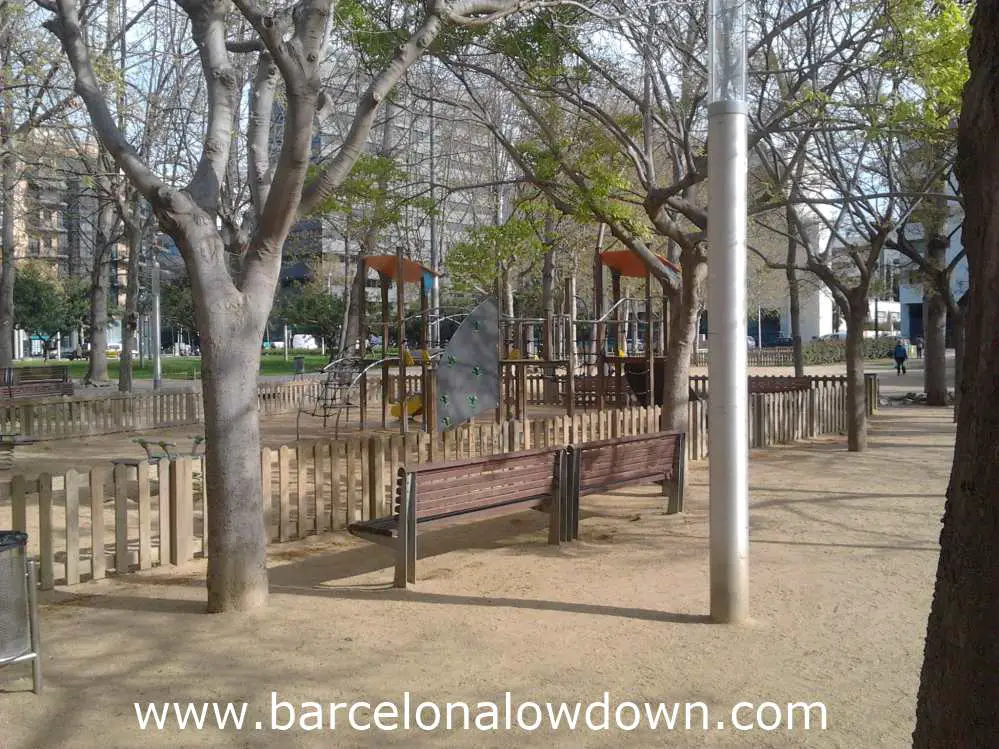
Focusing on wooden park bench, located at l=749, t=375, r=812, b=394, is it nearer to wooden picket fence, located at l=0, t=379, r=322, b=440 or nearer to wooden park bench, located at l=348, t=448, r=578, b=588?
wooden park bench, located at l=348, t=448, r=578, b=588

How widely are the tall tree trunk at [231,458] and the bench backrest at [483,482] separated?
1.31 m

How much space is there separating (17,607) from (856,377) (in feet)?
42.3

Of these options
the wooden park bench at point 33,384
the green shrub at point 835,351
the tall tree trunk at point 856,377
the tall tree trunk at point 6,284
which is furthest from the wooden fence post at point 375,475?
the green shrub at point 835,351

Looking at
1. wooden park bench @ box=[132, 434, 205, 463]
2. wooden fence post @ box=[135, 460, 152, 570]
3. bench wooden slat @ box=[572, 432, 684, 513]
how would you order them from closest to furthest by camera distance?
wooden fence post @ box=[135, 460, 152, 570] < bench wooden slat @ box=[572, 432, 684, 513] < wooden park bench @ box=[132, 434, 205, 463]

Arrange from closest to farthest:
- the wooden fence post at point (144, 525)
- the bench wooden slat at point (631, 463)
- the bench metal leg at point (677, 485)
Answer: the wooden fence post at point (144, 525) < the bench wooden slat at point (631, 463) < the bench metal leg at point (677, 485)

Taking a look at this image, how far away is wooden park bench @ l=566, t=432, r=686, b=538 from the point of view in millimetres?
8805

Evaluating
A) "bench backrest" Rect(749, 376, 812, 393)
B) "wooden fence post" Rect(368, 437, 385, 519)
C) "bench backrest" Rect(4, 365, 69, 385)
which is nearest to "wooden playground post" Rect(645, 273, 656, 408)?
"bench backrest" Rect(749, 376, 812, 393)

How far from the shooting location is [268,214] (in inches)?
247

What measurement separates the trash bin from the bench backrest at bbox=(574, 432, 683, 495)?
200 inches

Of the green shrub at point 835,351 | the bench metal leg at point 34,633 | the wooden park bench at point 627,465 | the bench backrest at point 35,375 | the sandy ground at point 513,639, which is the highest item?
the green shrub at point 835,351

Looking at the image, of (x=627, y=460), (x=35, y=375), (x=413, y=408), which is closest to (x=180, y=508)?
(x=627, y=460)

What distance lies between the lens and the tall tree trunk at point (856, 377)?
14805 mm

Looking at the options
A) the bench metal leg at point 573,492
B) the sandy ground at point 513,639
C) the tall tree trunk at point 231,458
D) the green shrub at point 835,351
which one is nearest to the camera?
the sandy ground at point 513,639

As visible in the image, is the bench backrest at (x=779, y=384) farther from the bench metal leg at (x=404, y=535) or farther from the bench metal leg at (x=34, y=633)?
the bench metal leg at (x=34, y=633)
